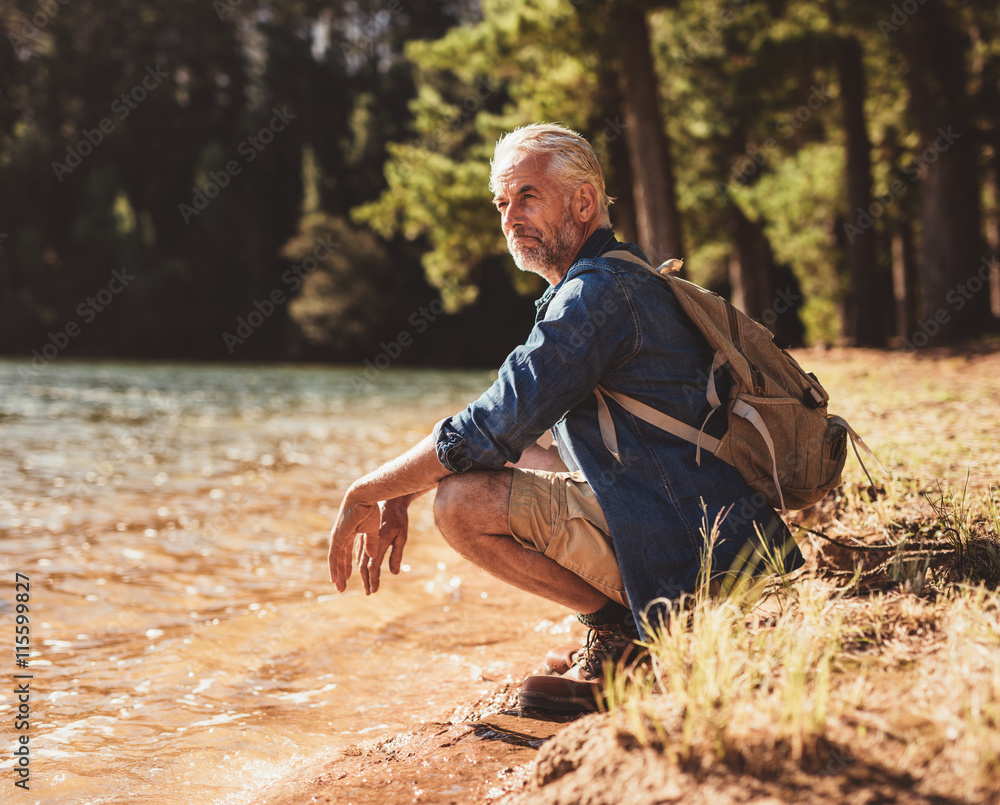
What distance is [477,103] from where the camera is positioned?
13.6 meters

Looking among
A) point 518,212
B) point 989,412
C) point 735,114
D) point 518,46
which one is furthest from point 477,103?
point 518,212

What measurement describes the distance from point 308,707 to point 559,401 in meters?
1.38

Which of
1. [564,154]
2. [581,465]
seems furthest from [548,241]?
[581,465]

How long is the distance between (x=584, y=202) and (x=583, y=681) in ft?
4.53

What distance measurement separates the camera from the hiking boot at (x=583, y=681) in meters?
2.24

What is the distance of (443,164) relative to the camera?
13.6 metres

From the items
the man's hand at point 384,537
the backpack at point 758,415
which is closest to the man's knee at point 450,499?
the man's hand at point 384,537

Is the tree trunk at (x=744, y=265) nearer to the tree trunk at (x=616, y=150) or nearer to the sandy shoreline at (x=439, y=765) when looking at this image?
the tree trunk at (x=616, y=150)

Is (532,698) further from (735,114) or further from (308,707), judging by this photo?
(735,114)
